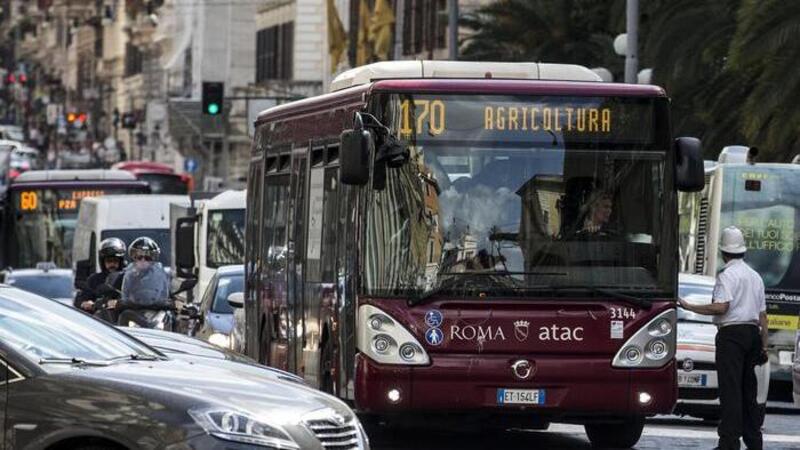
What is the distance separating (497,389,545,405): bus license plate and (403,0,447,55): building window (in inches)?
1609

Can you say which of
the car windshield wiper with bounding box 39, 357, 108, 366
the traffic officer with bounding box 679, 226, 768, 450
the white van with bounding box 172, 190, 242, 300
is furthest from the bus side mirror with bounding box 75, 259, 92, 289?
the car windshield wiper with bounding box 39, 357, 108, 366

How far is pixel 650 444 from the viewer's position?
738 inches

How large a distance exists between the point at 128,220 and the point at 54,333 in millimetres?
28438

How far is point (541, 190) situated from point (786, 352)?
11183 millimetres

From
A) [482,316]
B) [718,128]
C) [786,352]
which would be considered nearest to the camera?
[482,316]

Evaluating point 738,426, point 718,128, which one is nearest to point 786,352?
point 718,128

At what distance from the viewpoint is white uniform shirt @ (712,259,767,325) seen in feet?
56.5

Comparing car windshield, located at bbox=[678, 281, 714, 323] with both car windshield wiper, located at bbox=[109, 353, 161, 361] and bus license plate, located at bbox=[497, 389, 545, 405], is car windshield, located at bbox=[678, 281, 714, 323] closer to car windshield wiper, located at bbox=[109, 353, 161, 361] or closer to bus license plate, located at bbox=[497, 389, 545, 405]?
bus license plate, located at bbox=[497, 389, 545, 405]

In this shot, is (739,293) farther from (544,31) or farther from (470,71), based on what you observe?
(544,31)

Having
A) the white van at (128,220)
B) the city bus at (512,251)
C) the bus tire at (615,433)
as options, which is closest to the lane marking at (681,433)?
the bus tire at (615,433)

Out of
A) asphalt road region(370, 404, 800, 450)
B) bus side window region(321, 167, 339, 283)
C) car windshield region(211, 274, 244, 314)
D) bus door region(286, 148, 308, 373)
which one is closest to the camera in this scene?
bus side window region(321, 167, 339, 283)

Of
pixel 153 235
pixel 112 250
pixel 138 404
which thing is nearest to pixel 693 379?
pixel 112 250

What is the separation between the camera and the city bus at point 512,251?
1641 centimetres

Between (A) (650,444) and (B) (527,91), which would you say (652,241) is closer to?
(B) (527,91)
